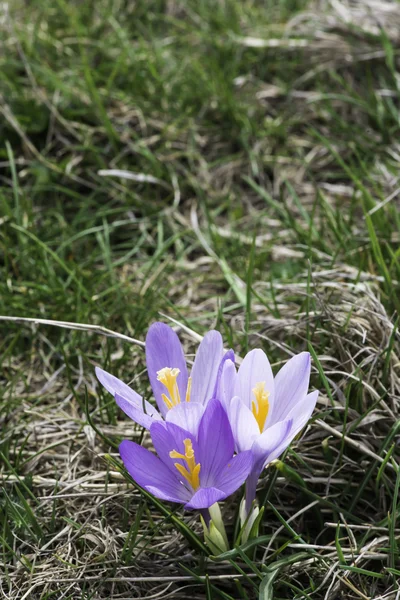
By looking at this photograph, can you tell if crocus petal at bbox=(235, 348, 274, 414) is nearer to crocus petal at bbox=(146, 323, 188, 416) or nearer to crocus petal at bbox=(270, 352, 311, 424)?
crocus petal at bbox=(270, 352, 311, 424)

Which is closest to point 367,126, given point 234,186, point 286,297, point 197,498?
point 234,186

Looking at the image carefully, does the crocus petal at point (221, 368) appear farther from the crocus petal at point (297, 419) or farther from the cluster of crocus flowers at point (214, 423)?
the crocus petal at point (297, 419)

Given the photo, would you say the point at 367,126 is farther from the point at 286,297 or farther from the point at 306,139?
the point at 286,297

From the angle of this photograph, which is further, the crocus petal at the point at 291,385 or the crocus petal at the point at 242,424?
the crocus petal at the point at 291,385

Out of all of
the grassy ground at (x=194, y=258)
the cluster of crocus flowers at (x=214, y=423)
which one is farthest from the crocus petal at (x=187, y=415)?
the grassy ground at (x=194, y=258)

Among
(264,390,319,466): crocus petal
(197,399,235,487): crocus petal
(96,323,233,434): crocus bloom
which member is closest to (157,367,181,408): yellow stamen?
(96,323,233,434): crocus bloom

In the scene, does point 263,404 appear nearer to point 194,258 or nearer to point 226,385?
point 226,385
